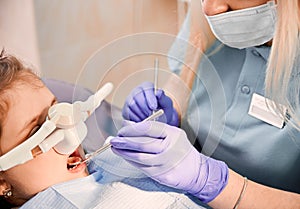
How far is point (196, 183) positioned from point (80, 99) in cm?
33

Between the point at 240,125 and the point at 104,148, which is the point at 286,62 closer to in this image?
the point at 240,125

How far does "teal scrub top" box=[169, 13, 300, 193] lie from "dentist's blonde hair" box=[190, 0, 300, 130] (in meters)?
0.11

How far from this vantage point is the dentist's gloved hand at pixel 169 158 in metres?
0.93

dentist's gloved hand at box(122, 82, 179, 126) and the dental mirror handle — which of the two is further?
dentist's gloved hand at box(122, 82, 179, 126)

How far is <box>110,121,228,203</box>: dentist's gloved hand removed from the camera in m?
0.93

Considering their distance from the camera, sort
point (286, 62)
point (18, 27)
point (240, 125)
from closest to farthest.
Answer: point (286, 62)
point (240, 125)
point (18, 27)

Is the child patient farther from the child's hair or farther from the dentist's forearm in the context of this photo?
the dentist's forearm

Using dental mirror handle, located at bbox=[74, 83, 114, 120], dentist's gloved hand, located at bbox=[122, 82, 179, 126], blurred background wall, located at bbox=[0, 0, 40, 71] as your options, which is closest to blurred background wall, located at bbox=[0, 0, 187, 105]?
blurred background wall, located at bbox=[0, 0, 40, 71]

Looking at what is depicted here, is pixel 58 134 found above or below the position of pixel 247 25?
below

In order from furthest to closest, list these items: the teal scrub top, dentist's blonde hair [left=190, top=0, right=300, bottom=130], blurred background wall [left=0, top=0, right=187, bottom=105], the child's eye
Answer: blurred background wall [left=0, top=0, right=187, bottom=105] → the teal scrub top → the child's eye → dentist's blonde hair [left=190, top=0, right=300, bottom=130]

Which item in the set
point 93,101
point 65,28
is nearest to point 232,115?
point 93,101

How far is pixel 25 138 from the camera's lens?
1.01 metres

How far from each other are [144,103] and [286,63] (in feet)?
1.22

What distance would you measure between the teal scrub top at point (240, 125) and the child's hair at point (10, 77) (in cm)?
35
